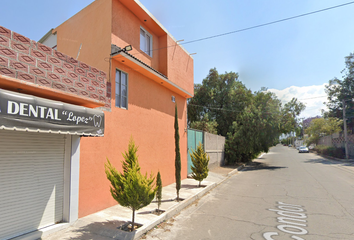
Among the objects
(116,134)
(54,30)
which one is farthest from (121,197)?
(54,30)

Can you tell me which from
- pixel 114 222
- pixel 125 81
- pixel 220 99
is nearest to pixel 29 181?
pixel 114 222

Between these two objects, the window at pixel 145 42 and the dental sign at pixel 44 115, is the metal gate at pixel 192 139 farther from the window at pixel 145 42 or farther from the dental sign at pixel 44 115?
the dental sign at pixel 44 115

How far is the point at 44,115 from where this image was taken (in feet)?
14.2

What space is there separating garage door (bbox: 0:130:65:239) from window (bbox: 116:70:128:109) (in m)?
2.47

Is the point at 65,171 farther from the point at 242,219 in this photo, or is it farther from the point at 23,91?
the point at 242,219

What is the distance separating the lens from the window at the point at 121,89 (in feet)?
24.9

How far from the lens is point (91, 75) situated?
6066mm

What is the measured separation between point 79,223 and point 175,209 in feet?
9.21

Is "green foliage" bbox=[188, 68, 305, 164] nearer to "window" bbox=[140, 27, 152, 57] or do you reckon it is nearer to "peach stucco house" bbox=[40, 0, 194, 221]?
"peach stucco house" bbox=[40, 0, 194, 221]

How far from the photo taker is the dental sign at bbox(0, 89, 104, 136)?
148 inches

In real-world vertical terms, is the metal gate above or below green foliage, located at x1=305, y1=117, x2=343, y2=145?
below

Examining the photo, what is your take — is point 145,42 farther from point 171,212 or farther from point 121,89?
point 171,212

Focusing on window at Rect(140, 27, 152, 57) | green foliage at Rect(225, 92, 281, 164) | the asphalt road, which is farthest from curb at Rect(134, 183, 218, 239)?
green foliage at Rect(225, 92, 281, 164)

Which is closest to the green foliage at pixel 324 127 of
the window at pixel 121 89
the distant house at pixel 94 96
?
the distant house at pixel 94 96
